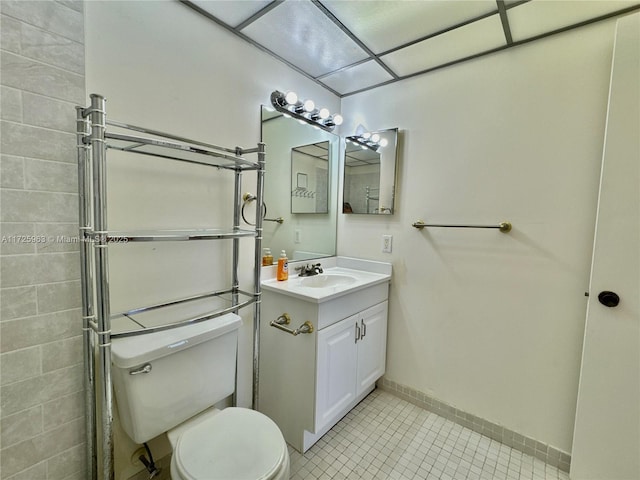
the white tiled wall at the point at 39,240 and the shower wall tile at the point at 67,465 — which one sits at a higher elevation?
the white tiled wall at the point at 39,240

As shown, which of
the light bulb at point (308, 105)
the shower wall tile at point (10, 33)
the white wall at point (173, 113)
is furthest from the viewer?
the light bulb at point (308, 105)

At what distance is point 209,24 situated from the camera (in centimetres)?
139

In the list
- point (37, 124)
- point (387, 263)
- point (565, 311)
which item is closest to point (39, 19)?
point (37, 124)

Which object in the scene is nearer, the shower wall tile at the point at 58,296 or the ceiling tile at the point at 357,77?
the shower wall tile at the point at 58,296

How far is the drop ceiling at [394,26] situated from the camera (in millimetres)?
1283

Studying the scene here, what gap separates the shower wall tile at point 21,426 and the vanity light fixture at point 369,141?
214 cm

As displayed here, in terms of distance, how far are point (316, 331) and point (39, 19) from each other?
5.21ft

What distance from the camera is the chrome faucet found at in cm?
196

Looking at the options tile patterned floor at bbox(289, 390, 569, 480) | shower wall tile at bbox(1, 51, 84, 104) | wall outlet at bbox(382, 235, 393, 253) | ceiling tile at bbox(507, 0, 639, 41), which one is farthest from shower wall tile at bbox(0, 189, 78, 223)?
ceiling tile at bbox(507, 0, 639, 41)

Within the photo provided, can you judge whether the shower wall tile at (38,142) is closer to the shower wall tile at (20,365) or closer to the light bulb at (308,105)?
the shower wall tile at (20,365)

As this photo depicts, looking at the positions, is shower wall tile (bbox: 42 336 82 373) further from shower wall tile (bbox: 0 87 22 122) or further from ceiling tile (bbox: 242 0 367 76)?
ceiling tile (bbox: 242 0 367 76)

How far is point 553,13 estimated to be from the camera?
130 centimetres

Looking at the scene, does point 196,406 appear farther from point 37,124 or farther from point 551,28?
point 551,28

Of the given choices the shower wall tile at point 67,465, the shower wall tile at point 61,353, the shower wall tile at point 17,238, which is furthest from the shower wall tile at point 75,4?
the shower wall tile at point 67,465
